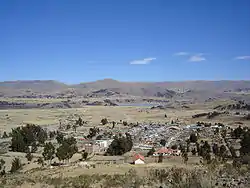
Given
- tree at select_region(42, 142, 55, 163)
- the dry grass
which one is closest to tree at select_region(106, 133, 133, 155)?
tree at select_region(42, 142, 55, 163)

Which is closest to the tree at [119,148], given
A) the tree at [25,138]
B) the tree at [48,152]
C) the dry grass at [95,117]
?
the tree at [48,152]

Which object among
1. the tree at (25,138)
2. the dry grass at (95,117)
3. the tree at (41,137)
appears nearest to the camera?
the tree at (25,138)

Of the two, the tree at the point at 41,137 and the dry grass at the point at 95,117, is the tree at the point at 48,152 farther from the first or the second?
the dry grass at the point at 95,117

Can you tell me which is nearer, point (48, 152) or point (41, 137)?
point (48, 152)

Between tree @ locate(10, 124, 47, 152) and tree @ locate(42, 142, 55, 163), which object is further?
tree @ locate(10, 124, 47, 152)

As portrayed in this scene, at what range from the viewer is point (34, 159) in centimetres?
4234

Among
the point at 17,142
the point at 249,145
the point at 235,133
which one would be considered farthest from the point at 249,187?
the point at 235,133

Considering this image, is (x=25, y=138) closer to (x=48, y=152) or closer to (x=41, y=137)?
(x=41, y=137)

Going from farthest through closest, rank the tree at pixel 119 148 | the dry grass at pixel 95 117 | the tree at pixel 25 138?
1. the dry grass at pixel 95 117
2. the tree at pixel 25 138
3. the tree at pixel 119 148

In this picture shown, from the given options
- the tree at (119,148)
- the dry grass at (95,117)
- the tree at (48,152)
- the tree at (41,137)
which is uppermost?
the tree at (48,152)

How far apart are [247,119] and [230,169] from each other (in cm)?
7958

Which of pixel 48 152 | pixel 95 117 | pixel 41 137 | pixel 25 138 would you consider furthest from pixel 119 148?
pixel 95 117

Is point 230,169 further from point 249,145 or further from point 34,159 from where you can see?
point 34,159

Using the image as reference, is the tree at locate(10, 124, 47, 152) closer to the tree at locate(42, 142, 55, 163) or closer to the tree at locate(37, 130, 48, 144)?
the tree at locate(37, 130, 48, 144)
